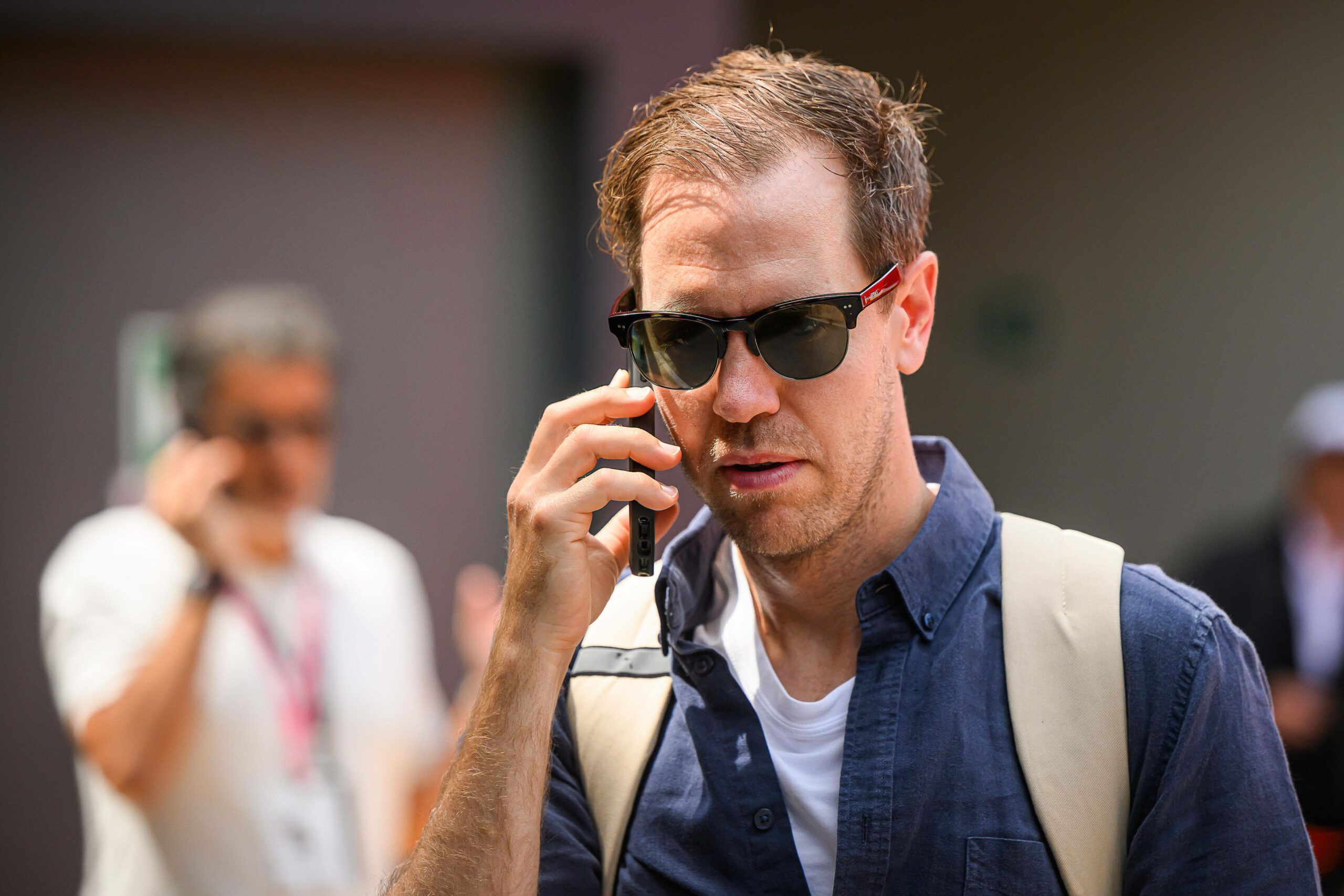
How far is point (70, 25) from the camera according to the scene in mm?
4457

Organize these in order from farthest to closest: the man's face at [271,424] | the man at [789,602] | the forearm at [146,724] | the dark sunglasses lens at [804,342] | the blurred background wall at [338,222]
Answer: the blurred background wall at [338,222] → the man's face at [271,424] → the forearm at [146,724] → the dark sunglasses lens at [804,342] → the man at [789,602]

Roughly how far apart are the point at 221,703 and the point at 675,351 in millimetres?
2188

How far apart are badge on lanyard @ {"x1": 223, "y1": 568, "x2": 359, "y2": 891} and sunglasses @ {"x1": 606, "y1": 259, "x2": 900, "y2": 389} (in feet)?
7.09

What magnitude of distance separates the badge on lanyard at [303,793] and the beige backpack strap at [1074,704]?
8.01ft

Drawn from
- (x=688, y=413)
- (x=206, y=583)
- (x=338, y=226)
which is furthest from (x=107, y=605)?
(x=688, y=413)

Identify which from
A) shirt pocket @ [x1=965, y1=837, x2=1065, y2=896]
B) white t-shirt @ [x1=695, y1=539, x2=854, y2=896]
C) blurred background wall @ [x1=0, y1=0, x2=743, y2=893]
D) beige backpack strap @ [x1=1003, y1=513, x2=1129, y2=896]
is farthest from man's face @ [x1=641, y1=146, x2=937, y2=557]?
blurred background wall @ [x1=0, y1=0, x2=743, y2=893]

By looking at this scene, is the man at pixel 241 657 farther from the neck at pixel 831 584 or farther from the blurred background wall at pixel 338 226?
the neck at pixel 831 584

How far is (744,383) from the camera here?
174 centimetres

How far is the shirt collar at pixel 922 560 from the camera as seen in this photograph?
175 centimetres

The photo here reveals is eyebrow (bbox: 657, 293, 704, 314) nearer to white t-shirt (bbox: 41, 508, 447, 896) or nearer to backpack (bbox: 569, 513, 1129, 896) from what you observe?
backpack (bbox: 569, 513, 1129, 896)

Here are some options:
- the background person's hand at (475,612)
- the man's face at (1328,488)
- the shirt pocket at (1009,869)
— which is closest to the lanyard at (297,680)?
the background person's hand at (475,612)

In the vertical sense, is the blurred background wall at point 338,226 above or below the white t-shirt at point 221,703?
above

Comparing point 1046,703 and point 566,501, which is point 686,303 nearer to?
point 566,501

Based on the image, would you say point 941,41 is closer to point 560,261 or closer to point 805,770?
point 560,261
